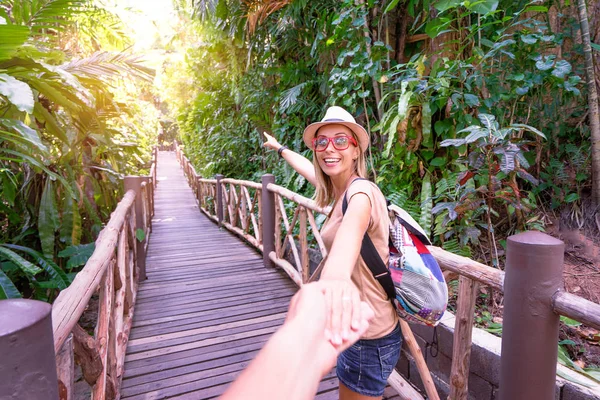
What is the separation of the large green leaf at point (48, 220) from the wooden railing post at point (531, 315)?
3.34m

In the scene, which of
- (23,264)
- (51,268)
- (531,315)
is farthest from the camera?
(51,268)

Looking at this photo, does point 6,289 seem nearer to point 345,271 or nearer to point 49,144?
point 49,144

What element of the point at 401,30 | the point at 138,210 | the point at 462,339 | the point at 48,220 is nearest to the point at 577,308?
the point at 462,339

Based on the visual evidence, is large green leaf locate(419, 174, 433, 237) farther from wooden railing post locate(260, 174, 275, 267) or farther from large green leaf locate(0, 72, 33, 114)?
large green leaf locate(0, 72, 33, 114)

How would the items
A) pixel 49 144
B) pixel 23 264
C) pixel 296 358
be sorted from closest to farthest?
1. pixel 296 358
2. pixel 23 264
3. pixel 49 144

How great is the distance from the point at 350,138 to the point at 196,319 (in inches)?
102

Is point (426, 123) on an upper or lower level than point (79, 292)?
upper

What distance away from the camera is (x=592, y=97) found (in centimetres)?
306

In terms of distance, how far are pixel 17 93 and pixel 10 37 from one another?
40 centimetres

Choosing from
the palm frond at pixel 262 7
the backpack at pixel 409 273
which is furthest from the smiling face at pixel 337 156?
the palm frond at pixel 262 7

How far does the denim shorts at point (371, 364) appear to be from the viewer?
146 cm

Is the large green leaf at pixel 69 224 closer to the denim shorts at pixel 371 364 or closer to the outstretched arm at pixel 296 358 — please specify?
the denim shorts at pixel 371 364

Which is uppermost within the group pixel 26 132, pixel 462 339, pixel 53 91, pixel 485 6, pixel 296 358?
pixel 485 6

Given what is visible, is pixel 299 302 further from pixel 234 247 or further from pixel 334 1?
pixel 234 247
